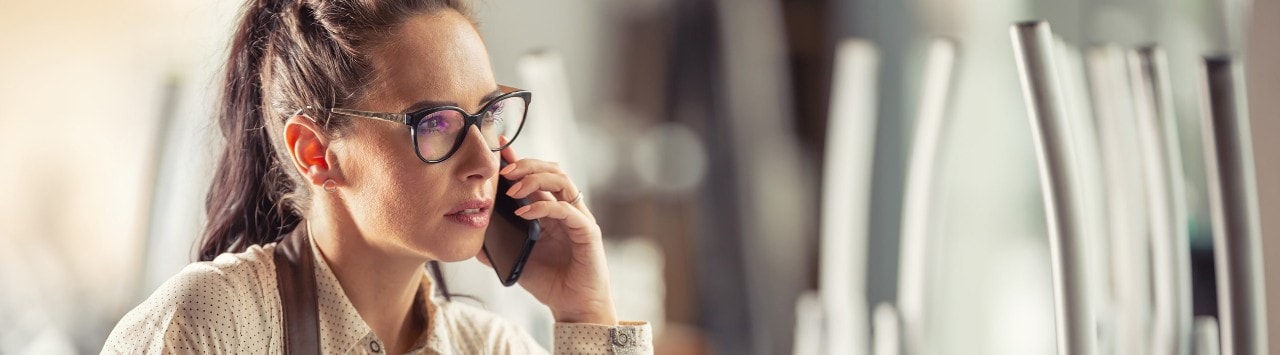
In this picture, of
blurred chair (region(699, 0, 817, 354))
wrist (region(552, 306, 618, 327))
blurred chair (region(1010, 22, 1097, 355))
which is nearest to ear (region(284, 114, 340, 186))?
wrist (region(552, 306, 618, 327))

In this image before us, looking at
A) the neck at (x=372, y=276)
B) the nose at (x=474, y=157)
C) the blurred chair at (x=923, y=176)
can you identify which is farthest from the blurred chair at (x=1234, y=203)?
the neck at (x=372, y=276)

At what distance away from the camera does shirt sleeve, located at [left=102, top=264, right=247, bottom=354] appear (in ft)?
4.74

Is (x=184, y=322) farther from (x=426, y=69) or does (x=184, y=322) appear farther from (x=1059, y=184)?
(x=1059, y=184)

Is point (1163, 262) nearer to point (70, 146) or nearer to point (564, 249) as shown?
point (564, 249)

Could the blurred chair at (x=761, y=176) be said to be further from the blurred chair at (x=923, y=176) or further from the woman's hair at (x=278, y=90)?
the woman's hair at (x=278, y=90)

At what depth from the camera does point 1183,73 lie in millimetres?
1740

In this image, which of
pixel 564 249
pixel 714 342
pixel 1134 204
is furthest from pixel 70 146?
pixel 1134 204

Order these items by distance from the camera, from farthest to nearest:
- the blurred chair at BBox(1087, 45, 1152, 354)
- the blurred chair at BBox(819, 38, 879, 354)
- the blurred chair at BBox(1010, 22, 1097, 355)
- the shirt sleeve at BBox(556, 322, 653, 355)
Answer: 1. the blurred chair at BBox(819, 38, 879, 354)
2. the shirt sleeve at BBox(556, 322, 653, 355)
3. the blurred chair at BBox(1087, 45, 1152, 354)
4. the blurred chair at BBox(1010, 22, 1097, 355)

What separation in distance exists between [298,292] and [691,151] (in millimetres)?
Result: 1976

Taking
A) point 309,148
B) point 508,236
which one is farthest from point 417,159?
point 508,236

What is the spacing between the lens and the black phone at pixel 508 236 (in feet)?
5.72

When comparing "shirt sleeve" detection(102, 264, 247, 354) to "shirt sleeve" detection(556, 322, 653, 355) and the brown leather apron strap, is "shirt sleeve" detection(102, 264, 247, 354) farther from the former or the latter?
"shirt sleeve" detection(556, 322, 653, 355)

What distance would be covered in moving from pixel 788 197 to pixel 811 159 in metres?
0.14

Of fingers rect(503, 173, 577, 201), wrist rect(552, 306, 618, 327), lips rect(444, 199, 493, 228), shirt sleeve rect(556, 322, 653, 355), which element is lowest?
shirt sleeve rect(556, 322, 653, 355)
